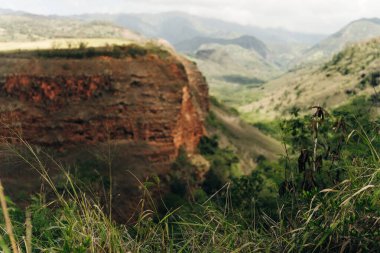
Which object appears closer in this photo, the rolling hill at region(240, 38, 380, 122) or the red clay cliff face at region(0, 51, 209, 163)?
the red clay cliff face at region(0, 51, 209, 163)

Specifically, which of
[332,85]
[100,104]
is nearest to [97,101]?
[100,104]

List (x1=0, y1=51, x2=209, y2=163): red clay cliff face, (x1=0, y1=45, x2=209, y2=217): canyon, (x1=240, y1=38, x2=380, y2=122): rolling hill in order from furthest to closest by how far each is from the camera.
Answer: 1. (x1=240, y1=38, x2=380, y2=122): rolling hill
2. (x1=0, y1=51, x2=209, y2=163): red clay cliff face
3. (x1=0, y1=45, x2=209, y2=217): canyon

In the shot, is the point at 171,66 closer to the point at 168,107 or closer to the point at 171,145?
the point at 168,107

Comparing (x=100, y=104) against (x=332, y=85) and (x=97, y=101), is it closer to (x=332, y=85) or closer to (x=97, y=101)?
(x=97, y=101)

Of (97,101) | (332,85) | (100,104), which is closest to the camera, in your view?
(100,104)

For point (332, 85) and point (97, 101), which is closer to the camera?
point (97, 101)

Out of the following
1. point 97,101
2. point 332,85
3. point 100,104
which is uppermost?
point 97,101

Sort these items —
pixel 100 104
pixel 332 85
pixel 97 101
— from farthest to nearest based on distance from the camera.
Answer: pixel 332 85 < pixel 97 101 < pixel 100 104

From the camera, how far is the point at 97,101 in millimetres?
Result: 40688

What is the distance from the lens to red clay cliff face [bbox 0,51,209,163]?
3856 cm

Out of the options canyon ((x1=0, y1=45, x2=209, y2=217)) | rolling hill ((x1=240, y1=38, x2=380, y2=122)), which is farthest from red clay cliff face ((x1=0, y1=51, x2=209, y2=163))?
rolling hill ((x1=240, y1=38, x2=380, y2=122))

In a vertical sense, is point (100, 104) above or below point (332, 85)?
above

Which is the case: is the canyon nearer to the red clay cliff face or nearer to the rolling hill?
the red clay cliff face

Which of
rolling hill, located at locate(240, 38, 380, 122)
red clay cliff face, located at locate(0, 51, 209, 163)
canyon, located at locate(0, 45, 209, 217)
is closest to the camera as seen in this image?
canyon, located at locate(0, 45, 209, 217)
